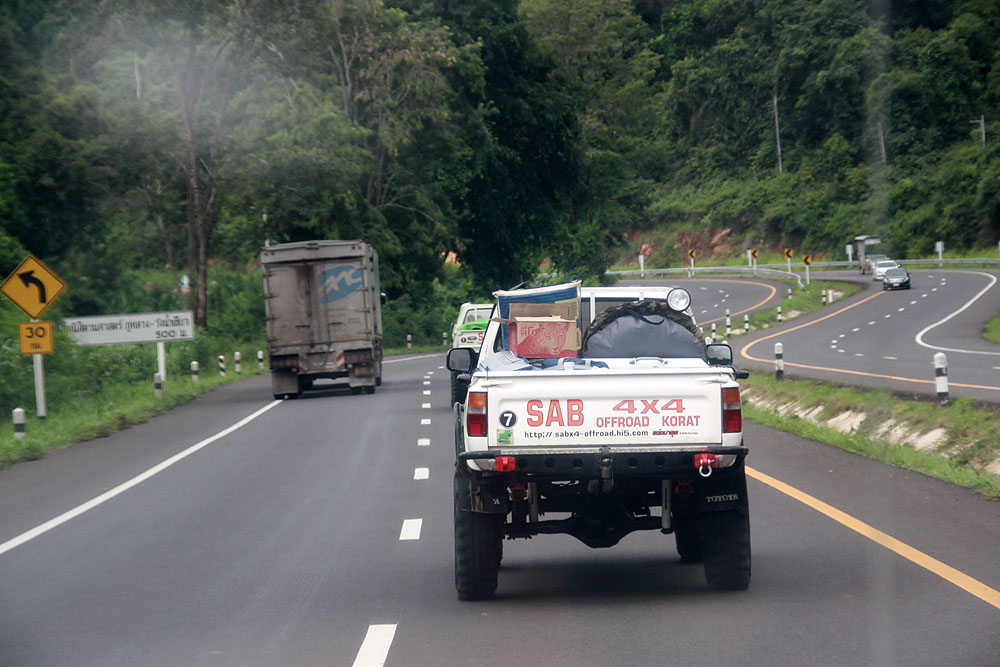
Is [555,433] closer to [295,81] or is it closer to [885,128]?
[295,81]

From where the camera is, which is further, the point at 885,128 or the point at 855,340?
the point at 885,128

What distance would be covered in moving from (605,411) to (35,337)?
17.1 metres

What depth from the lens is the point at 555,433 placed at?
7387mm

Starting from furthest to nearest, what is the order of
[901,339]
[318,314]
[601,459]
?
[901,339], [318,314], [601,459]

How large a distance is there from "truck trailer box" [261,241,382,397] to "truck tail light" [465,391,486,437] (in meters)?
22.5

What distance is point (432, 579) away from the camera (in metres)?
8.62

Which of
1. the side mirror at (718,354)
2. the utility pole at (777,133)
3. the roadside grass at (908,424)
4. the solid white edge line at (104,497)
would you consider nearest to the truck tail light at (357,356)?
the solid white edge line at (104,497)

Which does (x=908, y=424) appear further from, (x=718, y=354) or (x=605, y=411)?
(x=605, y=411)

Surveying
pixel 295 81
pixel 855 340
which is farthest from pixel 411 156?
pixel 855 340

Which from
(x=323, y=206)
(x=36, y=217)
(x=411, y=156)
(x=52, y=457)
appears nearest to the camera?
(x=52, y=457)

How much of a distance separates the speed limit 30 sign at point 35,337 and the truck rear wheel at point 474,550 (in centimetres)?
1616

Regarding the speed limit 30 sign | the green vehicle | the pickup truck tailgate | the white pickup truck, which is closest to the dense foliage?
the green vehicle

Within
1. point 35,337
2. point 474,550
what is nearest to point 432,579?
point 474,550

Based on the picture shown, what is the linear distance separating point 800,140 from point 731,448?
100 metres
